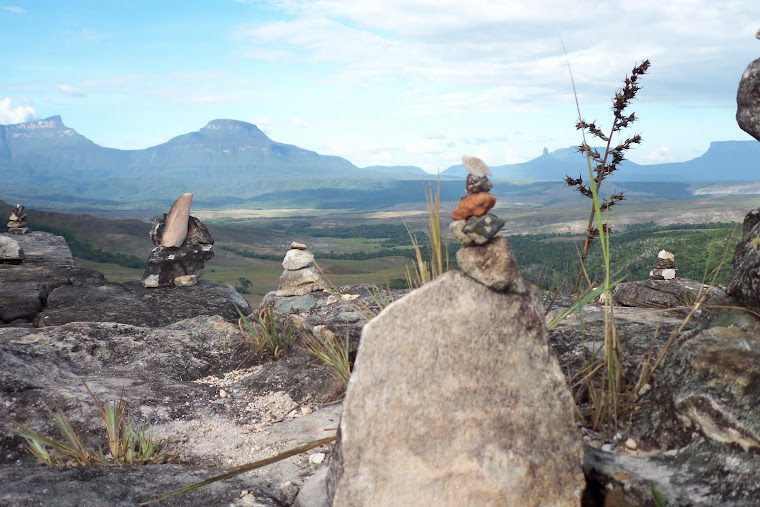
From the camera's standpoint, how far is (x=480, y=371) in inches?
147

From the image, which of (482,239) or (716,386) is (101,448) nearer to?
(482,239)

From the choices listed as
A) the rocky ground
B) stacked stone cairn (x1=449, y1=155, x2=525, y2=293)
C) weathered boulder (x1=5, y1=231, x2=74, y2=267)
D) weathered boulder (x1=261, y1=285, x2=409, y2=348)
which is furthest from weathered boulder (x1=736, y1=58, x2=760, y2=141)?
weathered boulder (x1=5, y1=231, x2=74, y2=267)

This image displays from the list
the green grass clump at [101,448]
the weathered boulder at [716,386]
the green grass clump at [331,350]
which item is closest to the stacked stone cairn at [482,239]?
the weathered boulder at [716,386]

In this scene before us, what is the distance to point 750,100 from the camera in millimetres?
4949

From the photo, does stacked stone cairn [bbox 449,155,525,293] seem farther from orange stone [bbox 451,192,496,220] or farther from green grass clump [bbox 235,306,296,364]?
green grass clump [bbox 235,306,296,364]

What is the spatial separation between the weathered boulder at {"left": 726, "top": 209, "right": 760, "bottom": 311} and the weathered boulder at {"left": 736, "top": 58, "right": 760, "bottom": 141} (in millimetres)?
779

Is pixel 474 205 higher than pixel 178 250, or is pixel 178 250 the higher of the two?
pixel 474 205

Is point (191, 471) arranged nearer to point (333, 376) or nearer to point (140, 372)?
point (333, 376)

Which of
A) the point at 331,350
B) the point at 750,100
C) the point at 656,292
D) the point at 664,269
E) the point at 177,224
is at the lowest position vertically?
the point at 656,292

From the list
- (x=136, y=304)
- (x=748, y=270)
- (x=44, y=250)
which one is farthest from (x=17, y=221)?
(x=748, y=270)

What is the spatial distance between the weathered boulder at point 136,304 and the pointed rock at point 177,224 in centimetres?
134

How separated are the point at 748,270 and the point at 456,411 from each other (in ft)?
9.03

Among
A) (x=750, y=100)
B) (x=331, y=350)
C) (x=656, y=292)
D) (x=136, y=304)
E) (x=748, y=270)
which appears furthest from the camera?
(x=136, y=304)

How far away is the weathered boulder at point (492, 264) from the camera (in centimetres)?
381
